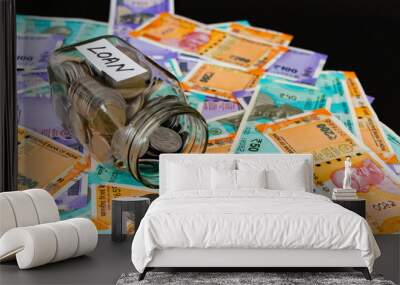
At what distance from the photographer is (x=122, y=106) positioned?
25.3 feet

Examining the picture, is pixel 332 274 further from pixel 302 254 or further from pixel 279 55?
pixel 279 55

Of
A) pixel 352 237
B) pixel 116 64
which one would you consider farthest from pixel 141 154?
pixel 352 237

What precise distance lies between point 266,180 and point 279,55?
5.29ft

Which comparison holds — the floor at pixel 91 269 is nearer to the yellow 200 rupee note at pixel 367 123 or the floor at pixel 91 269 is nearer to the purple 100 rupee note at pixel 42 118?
the yellow 200 rupee note at pixel 367 123

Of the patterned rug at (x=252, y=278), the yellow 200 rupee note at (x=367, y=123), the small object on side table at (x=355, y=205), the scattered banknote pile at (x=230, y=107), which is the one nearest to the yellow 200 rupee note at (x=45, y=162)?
the scattered banknote pile at (x=230, y=107)

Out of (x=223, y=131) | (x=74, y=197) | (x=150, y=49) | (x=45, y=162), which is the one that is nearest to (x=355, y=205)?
(x=223, y=131)

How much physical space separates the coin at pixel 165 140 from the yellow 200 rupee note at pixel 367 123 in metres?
2.03

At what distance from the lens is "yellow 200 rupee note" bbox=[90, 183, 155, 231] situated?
7715 millimetres

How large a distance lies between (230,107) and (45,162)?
221 cm

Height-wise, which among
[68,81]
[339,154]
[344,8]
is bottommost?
[339,154]

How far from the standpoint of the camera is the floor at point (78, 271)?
204 inches

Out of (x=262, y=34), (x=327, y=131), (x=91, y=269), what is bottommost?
(x=91, y=269)

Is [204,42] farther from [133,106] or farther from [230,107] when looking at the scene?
[133,106]

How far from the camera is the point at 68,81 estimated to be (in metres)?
7.79
